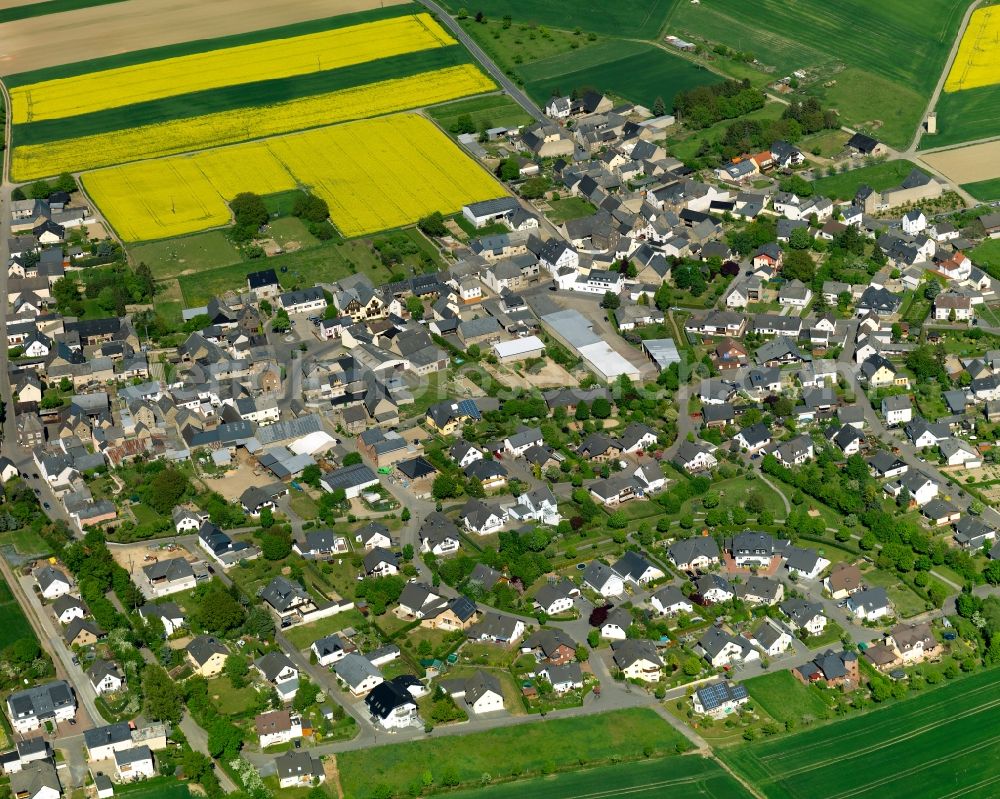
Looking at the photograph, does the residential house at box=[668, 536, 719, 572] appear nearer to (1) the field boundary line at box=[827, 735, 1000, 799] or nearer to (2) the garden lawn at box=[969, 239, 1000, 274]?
(1) the field boundary line at box=[827, 735, 1000, 799]

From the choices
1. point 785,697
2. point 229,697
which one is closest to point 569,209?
point 785,697

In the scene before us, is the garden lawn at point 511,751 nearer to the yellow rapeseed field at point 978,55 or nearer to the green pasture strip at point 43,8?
the yellow rapeseed field at point 978,55

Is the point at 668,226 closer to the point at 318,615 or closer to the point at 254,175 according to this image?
the point at 254,175

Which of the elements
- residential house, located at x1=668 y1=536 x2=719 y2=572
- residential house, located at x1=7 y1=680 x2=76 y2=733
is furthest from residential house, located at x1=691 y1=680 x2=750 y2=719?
residential house, located at x1=7 y1=680 x2=76 y2=733

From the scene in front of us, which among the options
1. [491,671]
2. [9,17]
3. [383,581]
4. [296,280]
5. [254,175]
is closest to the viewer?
[491,671]

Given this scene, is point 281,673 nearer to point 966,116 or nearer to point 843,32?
point 966,116

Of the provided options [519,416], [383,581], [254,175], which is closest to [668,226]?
[519,416]
